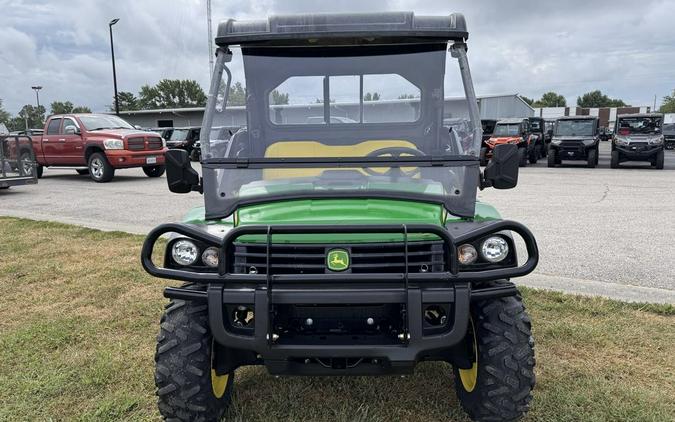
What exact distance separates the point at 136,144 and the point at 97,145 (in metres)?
1.05

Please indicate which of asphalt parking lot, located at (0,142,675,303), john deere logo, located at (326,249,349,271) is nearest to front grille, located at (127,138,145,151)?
asphalt parking lot, located at (0,142,675,303)

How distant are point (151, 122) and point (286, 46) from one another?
48.4 m

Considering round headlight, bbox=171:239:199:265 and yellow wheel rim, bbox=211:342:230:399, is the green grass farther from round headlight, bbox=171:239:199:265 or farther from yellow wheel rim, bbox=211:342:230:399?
round headlight, bbox=171:239:199:265

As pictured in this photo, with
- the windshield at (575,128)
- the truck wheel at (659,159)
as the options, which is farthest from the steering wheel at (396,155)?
the windshield at (575,128)

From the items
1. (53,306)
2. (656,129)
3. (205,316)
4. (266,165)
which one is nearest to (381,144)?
(266,165)

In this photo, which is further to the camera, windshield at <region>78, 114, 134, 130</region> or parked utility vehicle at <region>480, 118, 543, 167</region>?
parked utility vehicle at <region>480, 118, 543, 167</region>

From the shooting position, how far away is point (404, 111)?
11.1 ft

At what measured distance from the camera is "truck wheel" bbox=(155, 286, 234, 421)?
2.56m

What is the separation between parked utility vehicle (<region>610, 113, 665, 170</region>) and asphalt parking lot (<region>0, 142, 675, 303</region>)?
5.62ft

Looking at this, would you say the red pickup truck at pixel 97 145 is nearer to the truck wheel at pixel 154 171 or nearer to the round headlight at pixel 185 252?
the truck wheel at pixel 154 171

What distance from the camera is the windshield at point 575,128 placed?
19891 millimetres

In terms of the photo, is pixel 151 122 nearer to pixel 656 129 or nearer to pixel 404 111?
pixel 656 129

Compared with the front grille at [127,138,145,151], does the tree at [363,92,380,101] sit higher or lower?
higher

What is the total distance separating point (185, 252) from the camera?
256cm
